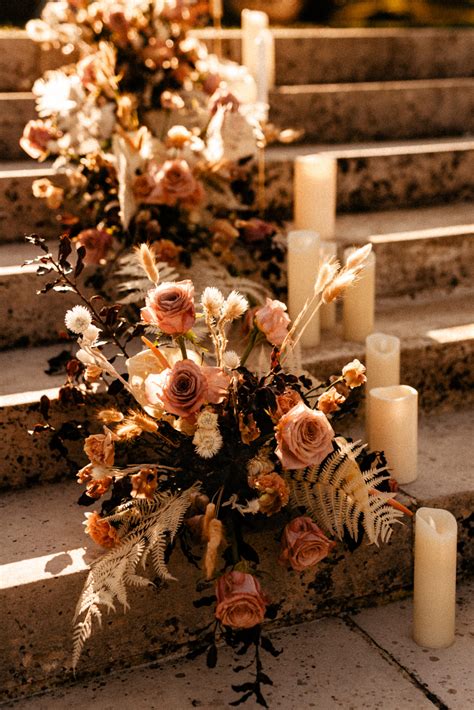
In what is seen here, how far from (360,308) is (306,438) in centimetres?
84

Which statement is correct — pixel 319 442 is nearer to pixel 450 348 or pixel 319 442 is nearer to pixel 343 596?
pixel 343 596

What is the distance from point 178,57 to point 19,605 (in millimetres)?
1841

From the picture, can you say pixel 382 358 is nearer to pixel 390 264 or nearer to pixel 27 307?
pixel 390 264

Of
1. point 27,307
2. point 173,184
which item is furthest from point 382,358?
point 27,307

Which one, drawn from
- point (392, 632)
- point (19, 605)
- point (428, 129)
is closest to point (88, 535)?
point (19, 605)

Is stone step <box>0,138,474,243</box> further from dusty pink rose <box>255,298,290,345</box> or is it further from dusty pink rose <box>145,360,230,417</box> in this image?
dusty pink rose <box>145,360,230,417</box>

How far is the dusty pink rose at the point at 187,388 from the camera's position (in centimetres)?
158

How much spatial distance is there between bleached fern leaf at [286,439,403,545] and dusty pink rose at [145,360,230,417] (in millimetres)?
233

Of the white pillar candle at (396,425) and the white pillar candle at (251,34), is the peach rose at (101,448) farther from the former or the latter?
the white pillar candle at (251,34)

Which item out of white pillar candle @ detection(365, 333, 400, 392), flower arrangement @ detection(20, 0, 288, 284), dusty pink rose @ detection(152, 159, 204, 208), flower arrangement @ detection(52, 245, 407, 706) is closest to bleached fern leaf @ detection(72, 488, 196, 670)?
flower arrangement @ detection(52, 245, 407, 706)

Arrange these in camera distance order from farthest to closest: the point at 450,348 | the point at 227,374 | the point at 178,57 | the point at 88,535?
the point at 178,57, the point at 450,348, the point at 88,535, the point at 227,374

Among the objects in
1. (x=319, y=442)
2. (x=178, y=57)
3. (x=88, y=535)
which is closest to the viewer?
(x=319, y=442)

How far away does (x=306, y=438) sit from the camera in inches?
62.2

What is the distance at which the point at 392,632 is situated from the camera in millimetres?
1843
